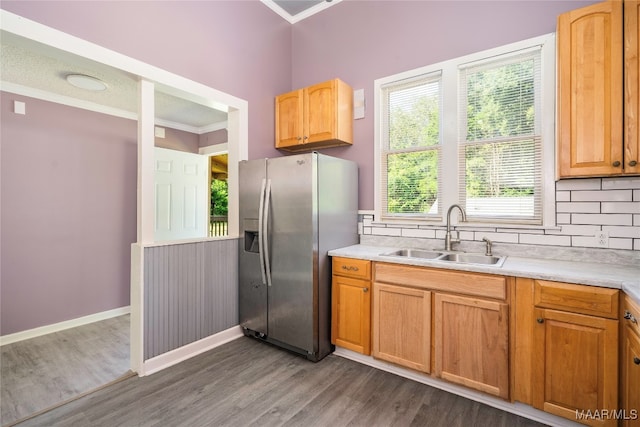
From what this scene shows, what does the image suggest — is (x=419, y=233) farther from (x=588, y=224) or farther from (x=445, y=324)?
(x=588, y=224)

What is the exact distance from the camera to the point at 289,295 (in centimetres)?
256

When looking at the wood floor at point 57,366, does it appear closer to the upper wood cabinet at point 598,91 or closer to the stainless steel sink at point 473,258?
the stainless steel sink at point 473,258

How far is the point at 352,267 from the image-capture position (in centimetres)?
245

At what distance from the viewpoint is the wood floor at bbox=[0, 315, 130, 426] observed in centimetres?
197

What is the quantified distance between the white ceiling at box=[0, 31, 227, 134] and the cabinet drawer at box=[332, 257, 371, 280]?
2.01 metres

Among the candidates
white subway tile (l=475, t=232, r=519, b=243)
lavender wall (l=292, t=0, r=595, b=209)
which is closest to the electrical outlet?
white subway tile (l=475, t=232, r=519, b=243)

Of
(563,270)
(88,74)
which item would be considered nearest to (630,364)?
(563,270)

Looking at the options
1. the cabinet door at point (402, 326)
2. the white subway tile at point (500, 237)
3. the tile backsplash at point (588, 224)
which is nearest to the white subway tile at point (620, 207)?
the tile backsplash at point (588, 224)

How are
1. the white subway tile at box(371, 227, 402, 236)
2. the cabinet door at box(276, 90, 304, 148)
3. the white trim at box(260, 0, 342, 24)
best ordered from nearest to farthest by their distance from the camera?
1. the white subway tile at box(371, 227, 402, 236)
2. the cabinet door at box(276, 90, 304, 148)
3. the white trim at box(260, 0, 342, 24)

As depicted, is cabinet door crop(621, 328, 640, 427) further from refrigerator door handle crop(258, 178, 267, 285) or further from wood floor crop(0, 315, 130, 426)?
wood floor crop(0, 315, 130, 426)

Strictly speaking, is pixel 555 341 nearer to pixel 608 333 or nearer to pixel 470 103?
pixel 608 333

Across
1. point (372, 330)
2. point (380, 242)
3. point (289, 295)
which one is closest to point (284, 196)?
point (289, 295)

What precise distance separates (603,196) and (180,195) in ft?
13.6

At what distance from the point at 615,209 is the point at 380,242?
64.8 inches
